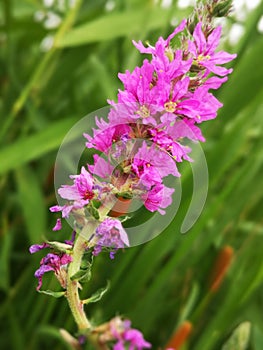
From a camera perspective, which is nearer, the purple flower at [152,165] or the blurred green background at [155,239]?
the purple flower at [152,165]

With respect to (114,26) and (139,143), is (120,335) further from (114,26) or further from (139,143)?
(114,26)

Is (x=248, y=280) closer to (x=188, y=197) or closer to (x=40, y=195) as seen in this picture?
(x=188, y=197)

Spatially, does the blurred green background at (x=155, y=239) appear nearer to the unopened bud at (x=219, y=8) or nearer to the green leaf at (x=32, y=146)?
the green leaf at (x=32, y=146)

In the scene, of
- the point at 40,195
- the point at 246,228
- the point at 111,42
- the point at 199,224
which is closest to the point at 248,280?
the point at 199,224

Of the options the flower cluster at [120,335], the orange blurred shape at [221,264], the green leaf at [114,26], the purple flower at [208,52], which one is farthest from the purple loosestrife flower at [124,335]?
the green leaf at [114,26]

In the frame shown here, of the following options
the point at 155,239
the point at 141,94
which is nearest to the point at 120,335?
the point at 141,94

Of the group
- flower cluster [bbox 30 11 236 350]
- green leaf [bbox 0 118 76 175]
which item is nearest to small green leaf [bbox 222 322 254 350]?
flower cluster [bbox 30 11 236 350]

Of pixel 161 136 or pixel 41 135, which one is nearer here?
pixel 161 136
